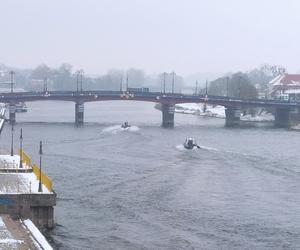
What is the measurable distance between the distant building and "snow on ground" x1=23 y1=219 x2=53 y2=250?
118 meters

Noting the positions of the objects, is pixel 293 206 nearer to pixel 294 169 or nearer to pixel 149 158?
pixel 294 169

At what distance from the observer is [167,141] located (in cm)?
8519

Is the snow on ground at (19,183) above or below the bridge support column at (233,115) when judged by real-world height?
below

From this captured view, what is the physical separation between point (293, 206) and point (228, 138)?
1757 inches

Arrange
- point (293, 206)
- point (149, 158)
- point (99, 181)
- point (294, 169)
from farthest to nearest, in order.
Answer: point (149, 158)
point (294, 169)
point (99, 181)
point (293, 206)

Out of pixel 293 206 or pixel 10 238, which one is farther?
pixel 293 206

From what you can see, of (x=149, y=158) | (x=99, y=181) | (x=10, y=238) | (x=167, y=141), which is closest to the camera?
(x=10, y=238)

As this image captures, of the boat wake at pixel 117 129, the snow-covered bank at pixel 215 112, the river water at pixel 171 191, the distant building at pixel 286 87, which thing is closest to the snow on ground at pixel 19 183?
the river water at pixel 171 191

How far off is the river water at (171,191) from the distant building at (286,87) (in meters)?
65.9

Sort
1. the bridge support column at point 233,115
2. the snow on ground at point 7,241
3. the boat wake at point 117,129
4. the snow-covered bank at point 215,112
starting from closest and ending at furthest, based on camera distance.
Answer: the snow on ground at point 7,241 → the boat wake at point 117,129 → the bridge support column at point 233,115 → the snow-covered bank at point 215,112

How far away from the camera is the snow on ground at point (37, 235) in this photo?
31.4 m

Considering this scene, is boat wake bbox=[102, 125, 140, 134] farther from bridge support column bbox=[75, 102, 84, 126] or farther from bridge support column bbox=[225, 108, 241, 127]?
bridge support column bbox=[225, 108, 241, 127]

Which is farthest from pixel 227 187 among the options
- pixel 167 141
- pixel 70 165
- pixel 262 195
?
pixel 167 141

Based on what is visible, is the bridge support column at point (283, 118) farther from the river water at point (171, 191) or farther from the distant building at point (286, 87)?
the river water at point (171, 191)
